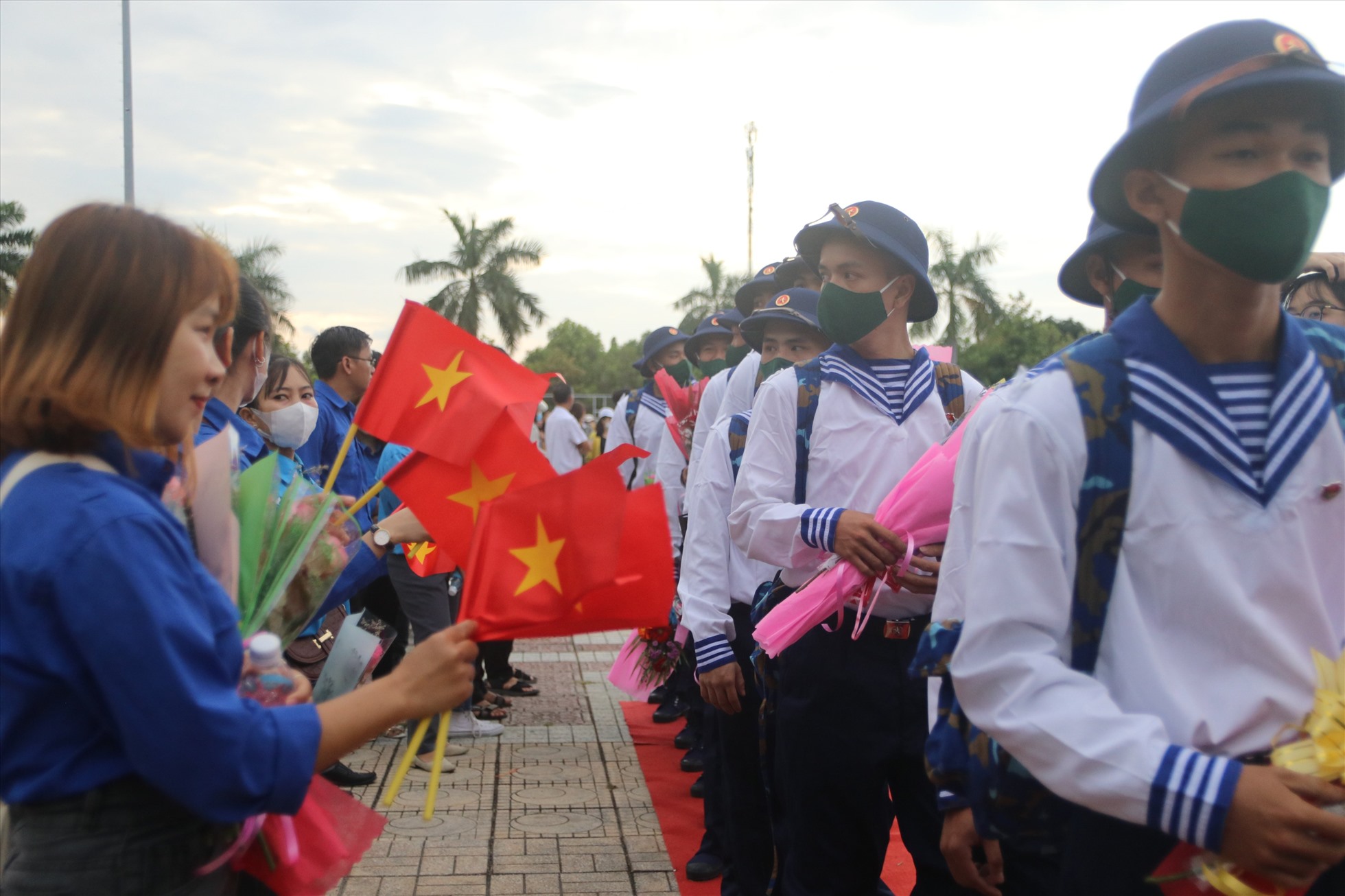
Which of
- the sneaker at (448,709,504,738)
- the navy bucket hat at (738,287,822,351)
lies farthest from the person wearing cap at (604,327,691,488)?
the navy bucket hat at (738,287,822,351)

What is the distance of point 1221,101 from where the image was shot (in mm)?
1725

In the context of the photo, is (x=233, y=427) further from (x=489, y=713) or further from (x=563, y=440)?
(x=563, y=440)

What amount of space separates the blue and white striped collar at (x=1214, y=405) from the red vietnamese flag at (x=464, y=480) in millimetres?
997

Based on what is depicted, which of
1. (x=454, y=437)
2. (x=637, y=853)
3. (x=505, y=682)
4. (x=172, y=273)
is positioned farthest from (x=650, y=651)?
(x=172, y=273)

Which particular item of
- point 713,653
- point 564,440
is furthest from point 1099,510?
point 564,440

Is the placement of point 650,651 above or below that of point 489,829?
above

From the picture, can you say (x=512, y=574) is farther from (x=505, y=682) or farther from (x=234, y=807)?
(x=505, y=682)

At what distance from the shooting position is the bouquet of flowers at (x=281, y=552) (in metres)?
2.00

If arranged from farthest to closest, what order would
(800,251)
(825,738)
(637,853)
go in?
(637,853) < (800,251) < (825,738)

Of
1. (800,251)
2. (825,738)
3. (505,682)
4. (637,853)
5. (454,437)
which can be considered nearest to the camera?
(454,437)

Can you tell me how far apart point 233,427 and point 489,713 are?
5031 mm

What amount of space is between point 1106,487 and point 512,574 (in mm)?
932

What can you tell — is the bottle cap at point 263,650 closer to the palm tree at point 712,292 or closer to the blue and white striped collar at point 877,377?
the blue and white striped collar at point 877,377

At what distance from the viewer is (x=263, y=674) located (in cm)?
188
